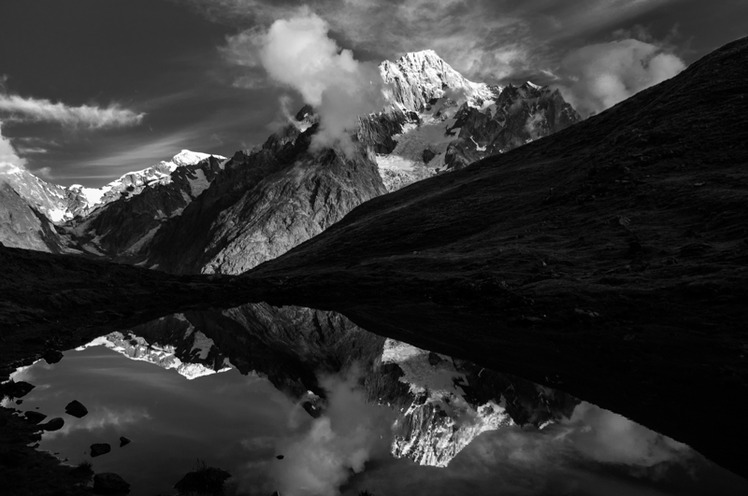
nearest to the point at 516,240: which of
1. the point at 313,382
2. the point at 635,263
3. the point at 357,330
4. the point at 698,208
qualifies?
the point at 698,208

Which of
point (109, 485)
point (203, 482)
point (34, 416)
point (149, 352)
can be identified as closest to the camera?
point (109, 485)

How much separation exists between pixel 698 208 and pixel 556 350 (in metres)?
47.1

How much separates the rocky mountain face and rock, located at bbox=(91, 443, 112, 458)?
29.1 ft

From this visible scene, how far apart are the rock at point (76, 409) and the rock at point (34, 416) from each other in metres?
1.09

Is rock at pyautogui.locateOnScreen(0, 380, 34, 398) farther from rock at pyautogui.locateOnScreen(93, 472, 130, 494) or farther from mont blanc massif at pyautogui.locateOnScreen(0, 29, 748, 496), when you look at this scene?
rock at pyautogui.locateOnScreen(93, 472, 130, 494)

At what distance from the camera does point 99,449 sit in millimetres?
15914

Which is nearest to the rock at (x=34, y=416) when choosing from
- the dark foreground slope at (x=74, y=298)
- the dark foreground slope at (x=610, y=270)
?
the dark foreground slope at (x=74, y=298)

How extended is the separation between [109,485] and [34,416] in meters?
8.63

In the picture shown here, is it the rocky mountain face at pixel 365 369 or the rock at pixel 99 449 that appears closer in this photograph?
the rock at pixel 99 449

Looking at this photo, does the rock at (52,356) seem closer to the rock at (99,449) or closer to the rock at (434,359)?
the rock at (99,449)

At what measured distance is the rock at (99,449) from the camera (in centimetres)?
1570

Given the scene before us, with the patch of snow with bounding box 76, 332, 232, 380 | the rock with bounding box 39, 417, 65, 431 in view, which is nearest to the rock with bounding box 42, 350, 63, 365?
the patch of snow with bounding box 76, 332, 232, 380

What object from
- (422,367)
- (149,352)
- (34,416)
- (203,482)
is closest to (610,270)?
(422,367)

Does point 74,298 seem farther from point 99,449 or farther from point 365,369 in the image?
point 99,449
